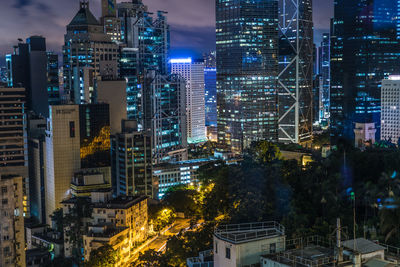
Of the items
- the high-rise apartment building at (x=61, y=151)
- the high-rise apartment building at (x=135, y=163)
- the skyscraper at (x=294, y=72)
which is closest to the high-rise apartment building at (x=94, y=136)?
the high-rise apartment building at (x=61, y=151)

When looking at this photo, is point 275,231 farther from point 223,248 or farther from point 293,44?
point 293,44

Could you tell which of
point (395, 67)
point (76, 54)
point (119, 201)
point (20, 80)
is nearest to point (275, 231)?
point (119, 201)

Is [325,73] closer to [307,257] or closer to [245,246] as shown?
[245,246]

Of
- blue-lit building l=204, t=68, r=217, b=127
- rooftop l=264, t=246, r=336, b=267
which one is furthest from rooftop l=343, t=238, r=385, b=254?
blue-lit building l=204, t=68, r=217, b=127

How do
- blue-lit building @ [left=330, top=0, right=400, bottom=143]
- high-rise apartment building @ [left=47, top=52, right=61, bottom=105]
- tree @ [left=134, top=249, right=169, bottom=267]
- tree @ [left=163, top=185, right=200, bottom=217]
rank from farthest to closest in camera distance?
high-rise apartment building @ [left=47, top=52, right=61, bottom=105], blue-lit building @ [left=330, top=0, right=400, bottom=143], tree @ [left=163, top=185, right=200, bottom=217], tree @ [left=134, top=249, right=169, bottom=267]

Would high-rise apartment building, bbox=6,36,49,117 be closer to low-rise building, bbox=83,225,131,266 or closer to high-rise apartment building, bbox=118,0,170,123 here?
high-rise apartment building, bbox=118,0,170,123
